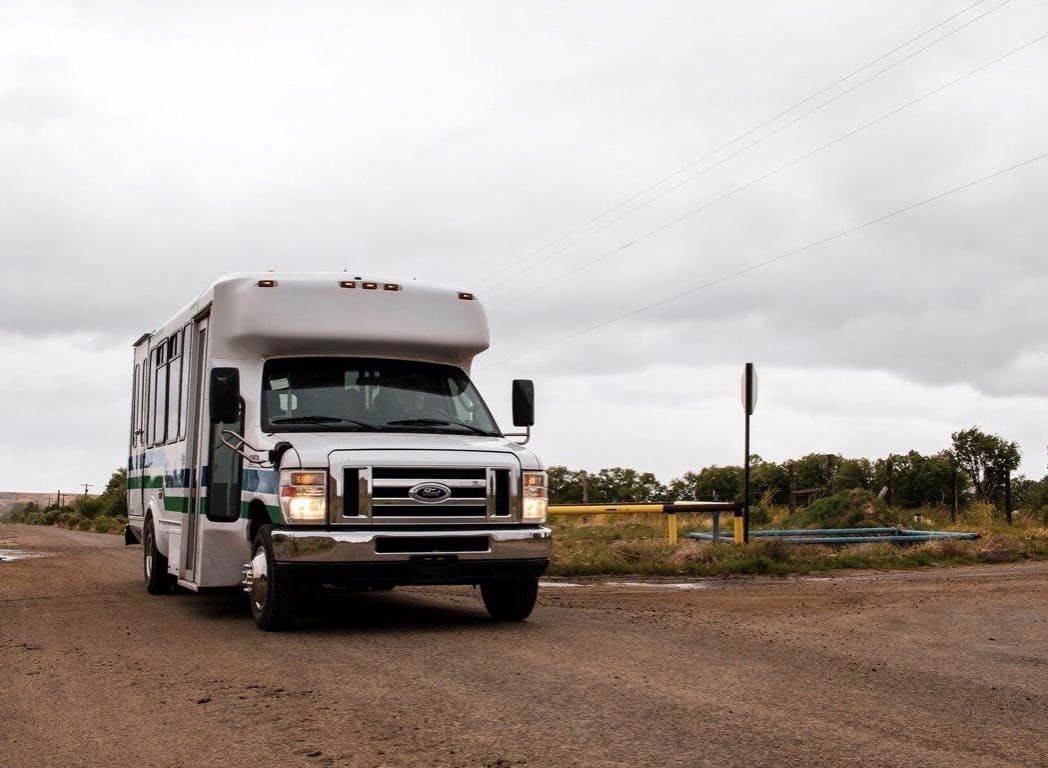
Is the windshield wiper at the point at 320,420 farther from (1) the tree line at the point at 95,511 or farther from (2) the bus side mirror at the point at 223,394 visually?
(1) the tree line at the point at 95,511

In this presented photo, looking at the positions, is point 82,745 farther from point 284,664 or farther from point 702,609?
point 702,609

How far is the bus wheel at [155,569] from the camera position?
45.7 ft

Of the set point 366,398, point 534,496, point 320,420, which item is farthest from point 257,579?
point 534,496

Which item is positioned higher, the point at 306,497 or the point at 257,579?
the point at 306,497

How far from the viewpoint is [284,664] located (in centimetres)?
834

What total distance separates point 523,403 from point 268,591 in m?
3.27

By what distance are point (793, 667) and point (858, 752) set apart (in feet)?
8.45

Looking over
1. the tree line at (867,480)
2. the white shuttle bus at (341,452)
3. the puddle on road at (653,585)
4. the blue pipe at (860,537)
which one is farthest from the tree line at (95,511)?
the white shuttle bus at (341,452)

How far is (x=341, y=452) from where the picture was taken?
9.73 metres

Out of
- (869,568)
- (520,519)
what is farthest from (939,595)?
(520,519)

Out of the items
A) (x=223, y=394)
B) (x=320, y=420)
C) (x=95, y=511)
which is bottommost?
(x=95, y=511)

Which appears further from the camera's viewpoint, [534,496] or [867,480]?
[867,480]

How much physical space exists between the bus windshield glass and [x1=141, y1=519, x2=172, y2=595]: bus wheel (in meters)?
3.83

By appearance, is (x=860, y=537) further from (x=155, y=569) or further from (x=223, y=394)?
(x=223, y=394)
